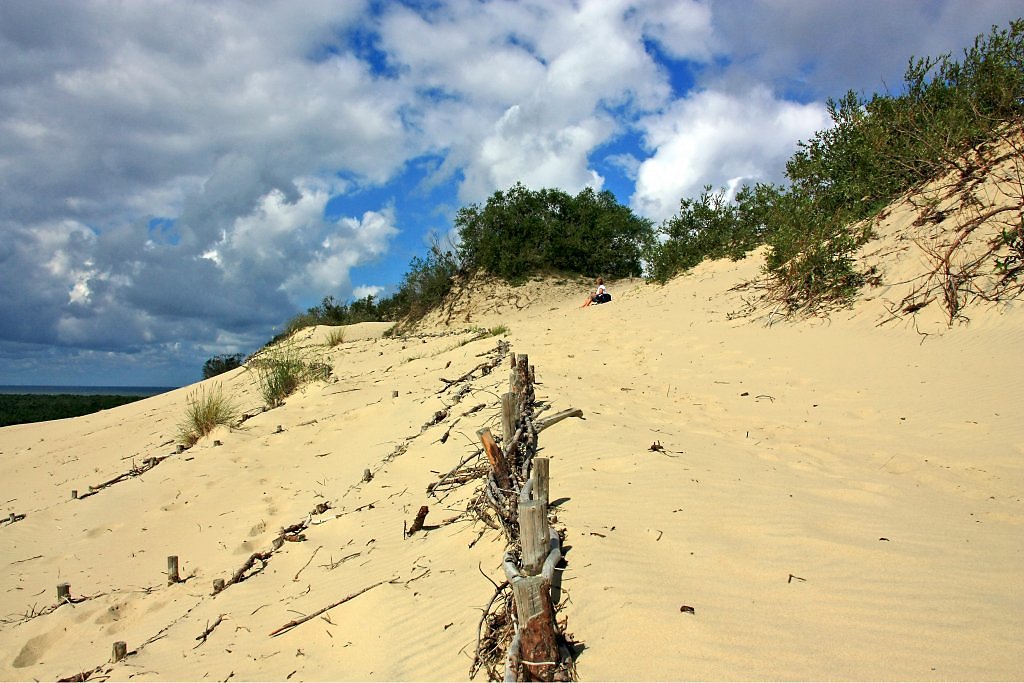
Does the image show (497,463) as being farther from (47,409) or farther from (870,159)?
(47,409)

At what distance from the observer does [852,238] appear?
1040 centimetres

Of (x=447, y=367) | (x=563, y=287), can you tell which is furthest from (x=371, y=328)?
(x=447, y=367)

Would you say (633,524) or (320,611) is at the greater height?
(633,524)

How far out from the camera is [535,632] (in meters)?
2.21

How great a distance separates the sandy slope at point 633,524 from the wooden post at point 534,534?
0.34 m

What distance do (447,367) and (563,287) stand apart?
40.2 ft

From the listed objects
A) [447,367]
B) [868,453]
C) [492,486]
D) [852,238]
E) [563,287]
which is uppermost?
[563,287]

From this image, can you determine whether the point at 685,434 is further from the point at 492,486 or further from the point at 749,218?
the point at 749,218

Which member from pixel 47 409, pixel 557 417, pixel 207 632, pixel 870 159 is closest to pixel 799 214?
pixel 870 159

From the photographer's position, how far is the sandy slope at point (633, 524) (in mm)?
2568

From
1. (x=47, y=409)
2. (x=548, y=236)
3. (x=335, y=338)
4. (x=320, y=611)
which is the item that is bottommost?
(x=320, y=611)

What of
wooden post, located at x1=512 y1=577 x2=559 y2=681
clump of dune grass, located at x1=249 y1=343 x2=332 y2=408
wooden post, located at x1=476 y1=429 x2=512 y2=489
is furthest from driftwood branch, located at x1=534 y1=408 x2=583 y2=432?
clump of dune grass, located at x1=249 y1=343 x2=332 y2=408

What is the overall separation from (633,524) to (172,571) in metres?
3.82

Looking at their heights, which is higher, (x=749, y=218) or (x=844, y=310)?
(x=749, y=218)
